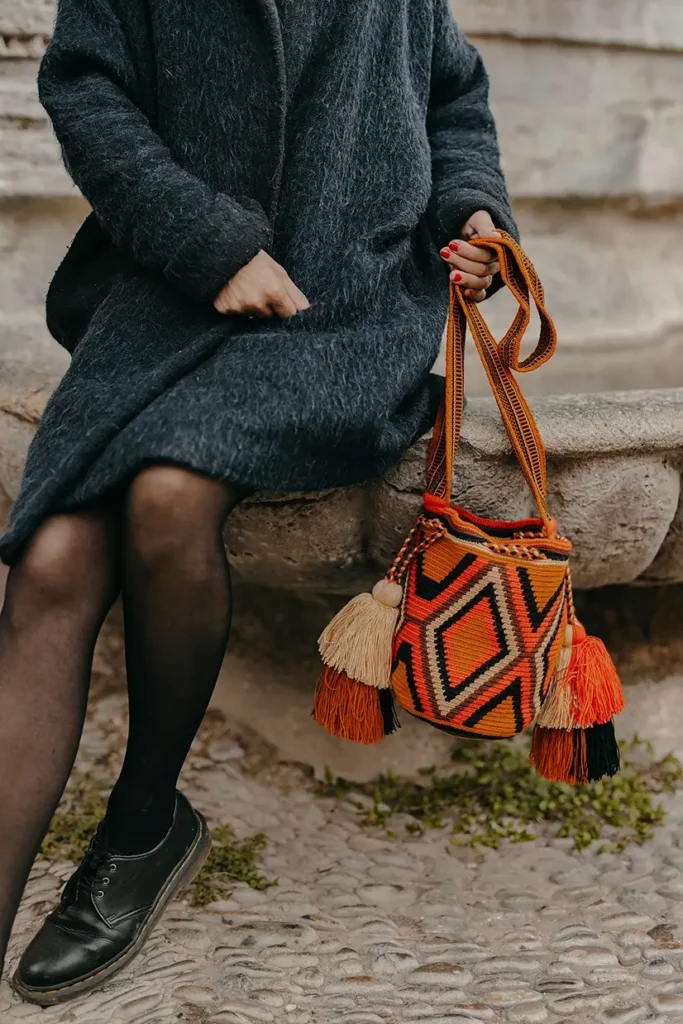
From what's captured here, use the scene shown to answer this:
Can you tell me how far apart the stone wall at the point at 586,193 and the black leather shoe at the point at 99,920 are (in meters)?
1.10

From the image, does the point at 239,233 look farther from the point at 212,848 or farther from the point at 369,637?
the point at 212,848

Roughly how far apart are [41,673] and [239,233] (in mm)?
553

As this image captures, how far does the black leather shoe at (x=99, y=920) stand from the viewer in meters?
1.31

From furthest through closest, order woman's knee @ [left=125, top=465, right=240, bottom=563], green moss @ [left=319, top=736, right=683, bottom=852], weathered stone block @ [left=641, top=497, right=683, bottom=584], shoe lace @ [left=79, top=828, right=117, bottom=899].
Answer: green moss @ [left=319, top=736, right=683, bottom=852], weathered stone block @ [left=641, top=497, right=683, bottom=584], shoe lace @ [left=79, top=828, right=117, bottom=899], woman's knee @ [left=125, top=465, right=240, bottom=563]

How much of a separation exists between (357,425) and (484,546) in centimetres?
21

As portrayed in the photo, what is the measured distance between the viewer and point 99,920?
136 cm

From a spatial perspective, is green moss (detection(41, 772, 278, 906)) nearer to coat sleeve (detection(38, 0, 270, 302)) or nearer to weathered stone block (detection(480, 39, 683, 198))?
coat sleeve (detection(38, 0, 270, 302))

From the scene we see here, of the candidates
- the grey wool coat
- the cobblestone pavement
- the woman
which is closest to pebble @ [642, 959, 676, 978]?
the cobblestone pavement

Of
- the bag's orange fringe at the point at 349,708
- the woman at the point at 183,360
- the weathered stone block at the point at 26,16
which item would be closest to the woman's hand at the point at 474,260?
the woman at the point at 183,360

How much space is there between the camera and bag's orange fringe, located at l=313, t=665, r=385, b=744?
1472mm

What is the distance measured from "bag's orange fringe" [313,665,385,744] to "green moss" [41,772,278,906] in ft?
1.01

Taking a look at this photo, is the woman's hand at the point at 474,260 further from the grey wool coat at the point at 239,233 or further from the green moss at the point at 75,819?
the green moss at the point at 75,819

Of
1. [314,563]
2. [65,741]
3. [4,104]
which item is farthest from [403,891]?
[4,104]

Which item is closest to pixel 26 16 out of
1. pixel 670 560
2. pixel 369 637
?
pixel 369 637
